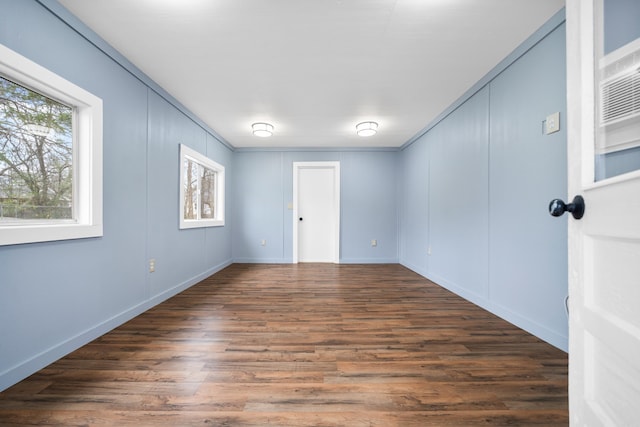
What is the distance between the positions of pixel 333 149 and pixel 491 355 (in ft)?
14.2

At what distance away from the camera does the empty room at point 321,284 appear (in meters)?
0.74

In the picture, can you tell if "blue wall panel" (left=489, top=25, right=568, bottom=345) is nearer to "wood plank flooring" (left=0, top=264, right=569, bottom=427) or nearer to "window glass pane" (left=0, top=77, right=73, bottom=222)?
"wood plank flooring" (left=0, top=264, right=569, bottom=427)

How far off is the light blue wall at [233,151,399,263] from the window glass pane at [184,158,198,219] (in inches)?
56.8

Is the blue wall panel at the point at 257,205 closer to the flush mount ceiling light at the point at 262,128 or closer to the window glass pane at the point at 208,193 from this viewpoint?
the window glass pane at the point at 208,193

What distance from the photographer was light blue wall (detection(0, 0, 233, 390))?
152cm

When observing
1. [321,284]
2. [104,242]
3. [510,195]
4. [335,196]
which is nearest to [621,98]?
[510,195]

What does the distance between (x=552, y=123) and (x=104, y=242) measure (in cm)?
359

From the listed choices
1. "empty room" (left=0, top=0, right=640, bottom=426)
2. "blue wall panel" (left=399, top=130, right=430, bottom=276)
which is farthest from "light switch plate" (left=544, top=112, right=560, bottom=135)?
"blue wall panel" (left=399, top=130, right=430, bottom=276)

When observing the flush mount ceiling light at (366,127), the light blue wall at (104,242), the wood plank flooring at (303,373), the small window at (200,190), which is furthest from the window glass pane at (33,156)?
the flush mount ceiling light at (366,127)

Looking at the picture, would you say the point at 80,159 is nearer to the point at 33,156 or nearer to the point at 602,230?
the point at 33,156

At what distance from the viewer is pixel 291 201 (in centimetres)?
535

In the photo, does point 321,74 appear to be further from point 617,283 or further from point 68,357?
point 68,357

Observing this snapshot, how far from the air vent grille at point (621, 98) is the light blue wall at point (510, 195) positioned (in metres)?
1.43

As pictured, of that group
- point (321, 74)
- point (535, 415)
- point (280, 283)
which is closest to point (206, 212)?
point (280, 283)
